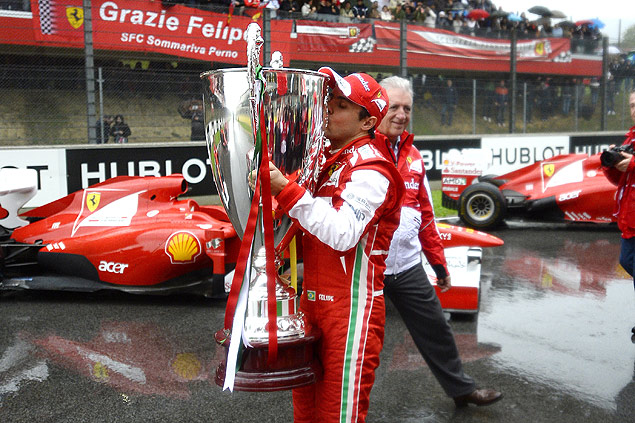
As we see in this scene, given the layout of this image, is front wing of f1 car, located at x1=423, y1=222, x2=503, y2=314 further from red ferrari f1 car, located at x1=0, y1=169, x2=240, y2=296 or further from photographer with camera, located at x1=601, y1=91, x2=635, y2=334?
red ferrari f1 car, located at x1=0, y1=169, x2=240, y2=296

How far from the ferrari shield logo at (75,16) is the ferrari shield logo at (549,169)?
23.1 ft

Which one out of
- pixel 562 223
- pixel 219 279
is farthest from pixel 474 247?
pixel 562 223

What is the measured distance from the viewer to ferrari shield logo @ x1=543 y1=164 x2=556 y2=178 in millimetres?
9617

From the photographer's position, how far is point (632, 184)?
428 centimetres

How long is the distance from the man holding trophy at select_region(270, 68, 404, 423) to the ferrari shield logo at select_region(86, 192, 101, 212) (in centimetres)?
417

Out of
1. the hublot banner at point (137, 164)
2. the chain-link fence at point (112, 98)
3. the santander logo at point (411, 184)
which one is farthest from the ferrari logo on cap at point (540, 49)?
the santander logo at point (411, 184)

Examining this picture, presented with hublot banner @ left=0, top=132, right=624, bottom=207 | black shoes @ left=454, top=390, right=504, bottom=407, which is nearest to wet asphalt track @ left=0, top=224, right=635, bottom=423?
black shoes @ left=454, top=390, right=504, bottom=407

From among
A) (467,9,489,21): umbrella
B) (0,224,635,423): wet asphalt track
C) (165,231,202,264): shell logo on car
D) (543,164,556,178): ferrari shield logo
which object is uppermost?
(467,9,489,21): umbrella

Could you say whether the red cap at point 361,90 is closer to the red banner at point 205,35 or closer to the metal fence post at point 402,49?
the red banner at point 205,35

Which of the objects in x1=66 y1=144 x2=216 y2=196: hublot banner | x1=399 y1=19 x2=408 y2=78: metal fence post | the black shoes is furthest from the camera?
x1=399 y1=19 x2=408 y2=78: metal fence post

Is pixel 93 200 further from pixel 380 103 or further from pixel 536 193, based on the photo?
pixel 536 193

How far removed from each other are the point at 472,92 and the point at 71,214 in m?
9.65

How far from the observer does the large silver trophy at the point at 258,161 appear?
198 cm

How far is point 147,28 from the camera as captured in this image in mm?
10820
